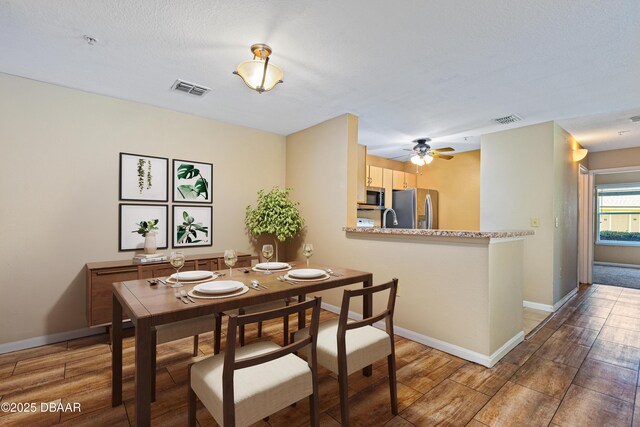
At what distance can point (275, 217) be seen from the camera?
12.7 feet

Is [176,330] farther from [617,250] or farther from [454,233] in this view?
[617,250]

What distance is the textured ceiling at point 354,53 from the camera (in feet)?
6.01

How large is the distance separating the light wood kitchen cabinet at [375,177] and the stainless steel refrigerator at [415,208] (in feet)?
1.64

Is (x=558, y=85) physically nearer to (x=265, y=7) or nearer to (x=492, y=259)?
(x=492, y=259)

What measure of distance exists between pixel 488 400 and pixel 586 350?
5.05 feet

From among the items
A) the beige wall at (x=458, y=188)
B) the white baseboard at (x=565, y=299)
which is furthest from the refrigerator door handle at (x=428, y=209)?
the white baseboard at (x=565, y=299)

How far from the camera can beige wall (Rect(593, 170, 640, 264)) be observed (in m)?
7.27

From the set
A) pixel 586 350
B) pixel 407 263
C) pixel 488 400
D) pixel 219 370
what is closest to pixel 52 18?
pixel 219 370

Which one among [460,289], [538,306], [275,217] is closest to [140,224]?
[275,217]

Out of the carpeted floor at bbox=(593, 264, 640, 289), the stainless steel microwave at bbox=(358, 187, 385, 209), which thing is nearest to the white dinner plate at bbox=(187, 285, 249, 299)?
the stainless steel microwave at bbox=(358, 187, 385, 209)

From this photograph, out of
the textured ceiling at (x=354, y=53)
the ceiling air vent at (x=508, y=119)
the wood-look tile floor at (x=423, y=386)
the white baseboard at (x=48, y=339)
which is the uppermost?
the textured ceiling at (x=354, y=53)

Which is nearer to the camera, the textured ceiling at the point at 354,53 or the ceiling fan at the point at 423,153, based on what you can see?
the textured ceiling at the point at 354,53

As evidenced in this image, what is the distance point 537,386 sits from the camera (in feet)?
7.11

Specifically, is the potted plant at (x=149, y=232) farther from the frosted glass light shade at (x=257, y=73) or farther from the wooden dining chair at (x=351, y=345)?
the wooden dining chair at (x=351, y=345)
